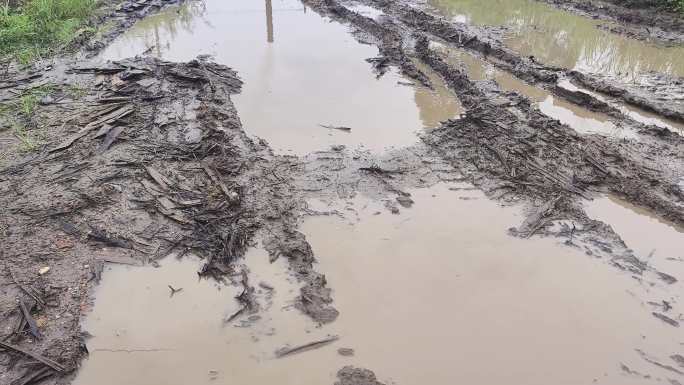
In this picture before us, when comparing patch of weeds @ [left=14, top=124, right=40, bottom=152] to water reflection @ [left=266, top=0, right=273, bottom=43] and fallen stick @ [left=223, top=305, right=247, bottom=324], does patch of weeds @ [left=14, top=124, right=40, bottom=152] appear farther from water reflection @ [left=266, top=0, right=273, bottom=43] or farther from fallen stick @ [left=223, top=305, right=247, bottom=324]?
water reflection @ [left=266, top=0, right=273, bottom=43]

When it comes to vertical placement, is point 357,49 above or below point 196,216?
above

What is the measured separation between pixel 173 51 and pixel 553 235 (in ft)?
32.4

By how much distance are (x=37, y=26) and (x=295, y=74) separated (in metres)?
7.03

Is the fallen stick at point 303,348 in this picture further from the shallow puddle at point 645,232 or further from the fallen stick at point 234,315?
the shallow puddle at point 645,232

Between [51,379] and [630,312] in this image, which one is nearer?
[51,379]

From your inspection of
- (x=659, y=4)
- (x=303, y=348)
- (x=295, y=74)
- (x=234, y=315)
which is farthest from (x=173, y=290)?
(x=659, y=4)

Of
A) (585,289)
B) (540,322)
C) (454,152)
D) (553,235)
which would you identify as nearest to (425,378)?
(540,322)

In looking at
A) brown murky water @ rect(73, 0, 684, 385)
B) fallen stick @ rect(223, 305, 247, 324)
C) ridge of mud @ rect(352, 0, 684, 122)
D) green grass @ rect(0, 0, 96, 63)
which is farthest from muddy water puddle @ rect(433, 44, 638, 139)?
green grass @ rect(0, 0, 96, 63)

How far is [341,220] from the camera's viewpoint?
19.7 ft

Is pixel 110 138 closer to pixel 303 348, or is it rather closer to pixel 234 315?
pixel 234 315

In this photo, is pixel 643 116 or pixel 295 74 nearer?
pixel 643 116

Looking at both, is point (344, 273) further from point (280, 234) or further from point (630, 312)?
point (630, 312)

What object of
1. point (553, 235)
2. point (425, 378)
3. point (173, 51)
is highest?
point (173, 51)

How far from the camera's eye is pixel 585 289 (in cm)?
509
